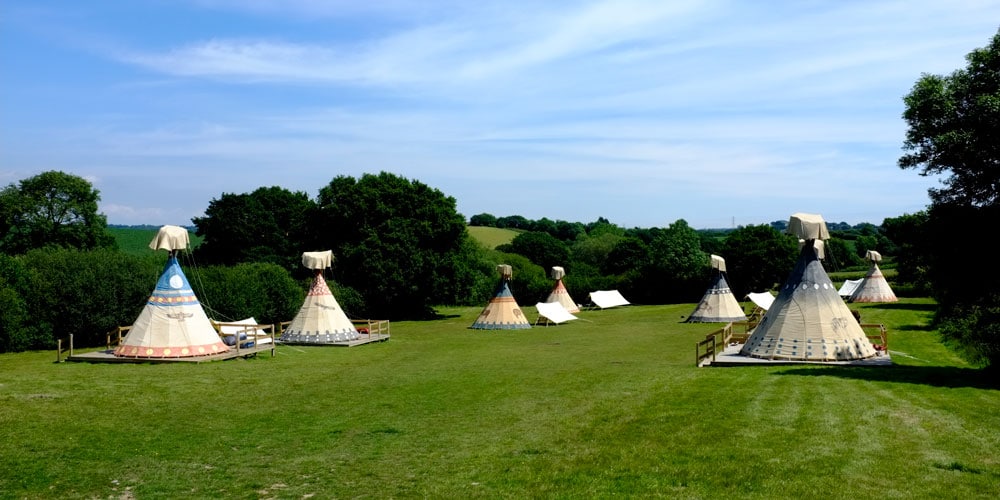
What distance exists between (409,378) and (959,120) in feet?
56.2

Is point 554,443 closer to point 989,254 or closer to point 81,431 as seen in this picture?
point 81,431

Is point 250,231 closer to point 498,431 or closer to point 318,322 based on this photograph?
point 318,322

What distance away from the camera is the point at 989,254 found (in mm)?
20031

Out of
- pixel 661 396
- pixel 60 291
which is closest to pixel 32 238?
pixel 60 291

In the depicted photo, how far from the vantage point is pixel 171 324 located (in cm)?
2562

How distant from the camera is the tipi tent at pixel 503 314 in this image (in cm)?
4238

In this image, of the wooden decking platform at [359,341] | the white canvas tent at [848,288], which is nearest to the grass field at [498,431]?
the wooden decking platform at [359,341]

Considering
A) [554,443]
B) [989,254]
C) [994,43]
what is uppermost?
[994,43]

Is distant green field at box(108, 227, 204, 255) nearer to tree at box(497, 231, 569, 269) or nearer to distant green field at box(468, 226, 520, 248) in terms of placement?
tree at box(497, 231, 569, 269)

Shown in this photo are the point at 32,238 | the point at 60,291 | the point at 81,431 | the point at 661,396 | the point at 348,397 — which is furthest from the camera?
the point at 32,238

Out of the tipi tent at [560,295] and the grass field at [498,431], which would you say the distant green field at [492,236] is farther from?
the grass field at [498,431]

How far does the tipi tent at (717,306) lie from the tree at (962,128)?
2333 centimetres

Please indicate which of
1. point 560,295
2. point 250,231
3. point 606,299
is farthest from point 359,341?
point 606,299

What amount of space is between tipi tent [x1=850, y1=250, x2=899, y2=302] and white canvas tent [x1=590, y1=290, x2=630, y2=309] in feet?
60.2
